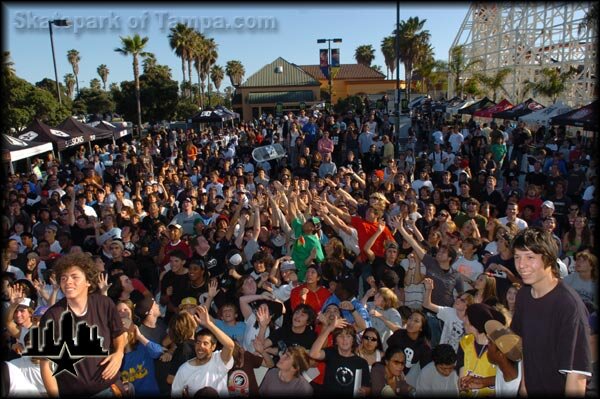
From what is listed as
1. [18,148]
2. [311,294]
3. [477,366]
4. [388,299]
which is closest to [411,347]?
[388,299]

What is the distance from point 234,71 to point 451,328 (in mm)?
80349

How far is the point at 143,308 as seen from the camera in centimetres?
505

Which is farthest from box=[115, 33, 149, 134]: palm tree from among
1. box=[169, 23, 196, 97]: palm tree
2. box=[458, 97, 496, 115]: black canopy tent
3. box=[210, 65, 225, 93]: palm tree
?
box=[210, 65, 225, 93]: palm tree

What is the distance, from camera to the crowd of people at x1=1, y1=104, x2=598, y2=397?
3311mm

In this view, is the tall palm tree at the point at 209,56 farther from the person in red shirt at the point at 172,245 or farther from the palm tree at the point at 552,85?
the person in red shirt at the point at 172,245

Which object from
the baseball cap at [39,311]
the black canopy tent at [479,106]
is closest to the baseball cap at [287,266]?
the baseball cap at [39,311]

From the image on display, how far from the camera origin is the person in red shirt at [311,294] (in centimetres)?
535

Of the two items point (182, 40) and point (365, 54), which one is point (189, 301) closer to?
point (182, 40)

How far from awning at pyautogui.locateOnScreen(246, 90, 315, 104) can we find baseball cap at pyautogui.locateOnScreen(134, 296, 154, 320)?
52.6 meters

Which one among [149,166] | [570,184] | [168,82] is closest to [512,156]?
[570,184]

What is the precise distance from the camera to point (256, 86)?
190 feet

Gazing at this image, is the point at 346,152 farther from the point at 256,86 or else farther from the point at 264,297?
the point at 256,86

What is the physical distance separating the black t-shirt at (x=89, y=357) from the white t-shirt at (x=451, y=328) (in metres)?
3.07

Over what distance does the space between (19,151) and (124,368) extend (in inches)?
423
